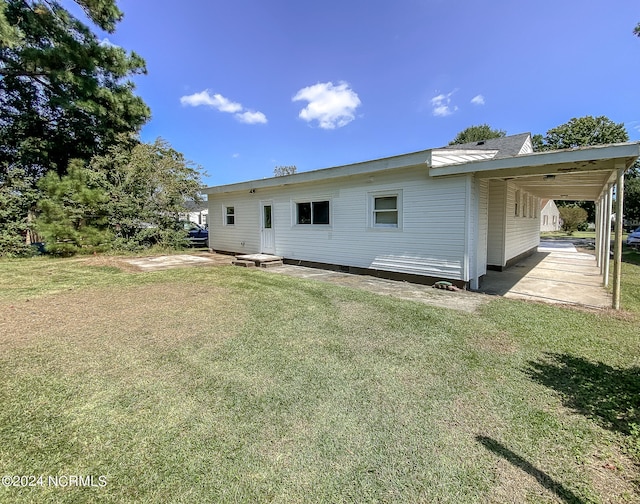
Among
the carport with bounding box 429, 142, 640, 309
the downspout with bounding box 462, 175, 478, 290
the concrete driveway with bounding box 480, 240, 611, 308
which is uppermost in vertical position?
the carport with bounding box 429, 142, 640, 309

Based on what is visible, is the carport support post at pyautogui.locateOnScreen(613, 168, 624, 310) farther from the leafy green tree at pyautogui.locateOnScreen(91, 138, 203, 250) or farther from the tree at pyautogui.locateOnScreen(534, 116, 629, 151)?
the tree at pyautogui.locateOnScreen(534, 116, 629, 151)

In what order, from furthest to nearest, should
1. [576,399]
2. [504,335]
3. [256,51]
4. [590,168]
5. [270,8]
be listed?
1. [256,51]
2. [270,8]
3. [590,168]
4. [504,335]
5. [576,399]

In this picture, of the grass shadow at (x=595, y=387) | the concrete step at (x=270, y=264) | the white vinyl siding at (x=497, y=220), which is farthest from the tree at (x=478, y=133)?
the grass shadow at (x=595, y=387)

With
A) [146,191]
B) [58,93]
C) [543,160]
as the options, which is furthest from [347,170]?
[58,93]

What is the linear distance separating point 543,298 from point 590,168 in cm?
251

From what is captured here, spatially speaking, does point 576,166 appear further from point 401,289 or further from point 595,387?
point 595,387

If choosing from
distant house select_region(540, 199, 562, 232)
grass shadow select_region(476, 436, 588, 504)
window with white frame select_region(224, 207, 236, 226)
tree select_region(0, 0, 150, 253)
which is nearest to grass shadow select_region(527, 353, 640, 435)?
grass shadow select_region(476, 436, 588, 504)

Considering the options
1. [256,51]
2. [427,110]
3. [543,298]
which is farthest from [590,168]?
[427,110]

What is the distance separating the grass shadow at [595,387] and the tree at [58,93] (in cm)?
1441

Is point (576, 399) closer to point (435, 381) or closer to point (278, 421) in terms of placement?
point (435, 381)

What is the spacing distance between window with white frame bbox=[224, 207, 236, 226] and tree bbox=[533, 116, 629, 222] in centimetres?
3667

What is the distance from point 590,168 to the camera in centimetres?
533

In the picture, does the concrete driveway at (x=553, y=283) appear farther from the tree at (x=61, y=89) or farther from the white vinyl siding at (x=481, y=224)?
the tree at (x=61, y=89)

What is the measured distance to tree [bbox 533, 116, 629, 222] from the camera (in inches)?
1292
